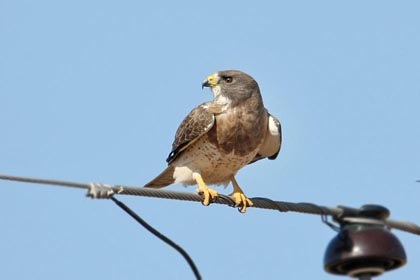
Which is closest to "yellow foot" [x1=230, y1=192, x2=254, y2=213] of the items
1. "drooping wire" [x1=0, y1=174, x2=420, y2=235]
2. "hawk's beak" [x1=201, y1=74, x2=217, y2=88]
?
"hawk's beak" [x1=201, y1=74, x2=217, y2=88]

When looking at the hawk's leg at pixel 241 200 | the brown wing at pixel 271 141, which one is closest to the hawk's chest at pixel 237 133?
the brown wing at pixel 271 141

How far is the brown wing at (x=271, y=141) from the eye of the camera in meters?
9.66

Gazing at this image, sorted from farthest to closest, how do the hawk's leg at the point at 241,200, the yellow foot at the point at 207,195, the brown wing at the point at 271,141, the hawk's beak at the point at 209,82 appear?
the hawk's beak at the point at 209,82
the brown wing at the point at 271,141
the hawk's leg at the point at 241,200
the yellow foot at the point at 207,195

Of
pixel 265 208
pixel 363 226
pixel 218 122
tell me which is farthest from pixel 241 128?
pixel 363 226

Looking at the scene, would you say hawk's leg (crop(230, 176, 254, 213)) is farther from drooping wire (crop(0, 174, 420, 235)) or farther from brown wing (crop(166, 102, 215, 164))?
drooping wire (crop(0, 174, 420, 235))

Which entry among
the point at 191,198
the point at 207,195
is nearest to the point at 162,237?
the point at 191,198

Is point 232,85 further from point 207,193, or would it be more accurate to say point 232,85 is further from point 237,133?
point 207,193

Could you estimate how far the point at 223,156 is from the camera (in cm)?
915

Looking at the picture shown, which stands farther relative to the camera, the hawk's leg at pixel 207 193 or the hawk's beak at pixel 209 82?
the hawk's beak at pixel 209 82

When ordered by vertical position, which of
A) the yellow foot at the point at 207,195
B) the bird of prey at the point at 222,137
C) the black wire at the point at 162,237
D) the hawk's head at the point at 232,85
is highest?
the hawk's head at the point at 232,85

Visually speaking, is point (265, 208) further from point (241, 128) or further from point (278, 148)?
point (278, 148)

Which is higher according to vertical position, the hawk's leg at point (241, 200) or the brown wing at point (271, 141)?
the brown wing at point (271, 141)

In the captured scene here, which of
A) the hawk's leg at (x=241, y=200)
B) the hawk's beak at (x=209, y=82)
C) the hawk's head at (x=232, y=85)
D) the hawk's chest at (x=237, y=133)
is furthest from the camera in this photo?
the hawk's beak at (x=209, y=82)

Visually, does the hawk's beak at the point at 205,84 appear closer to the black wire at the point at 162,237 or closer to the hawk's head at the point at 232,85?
the hawk's head at the point at 232,85
